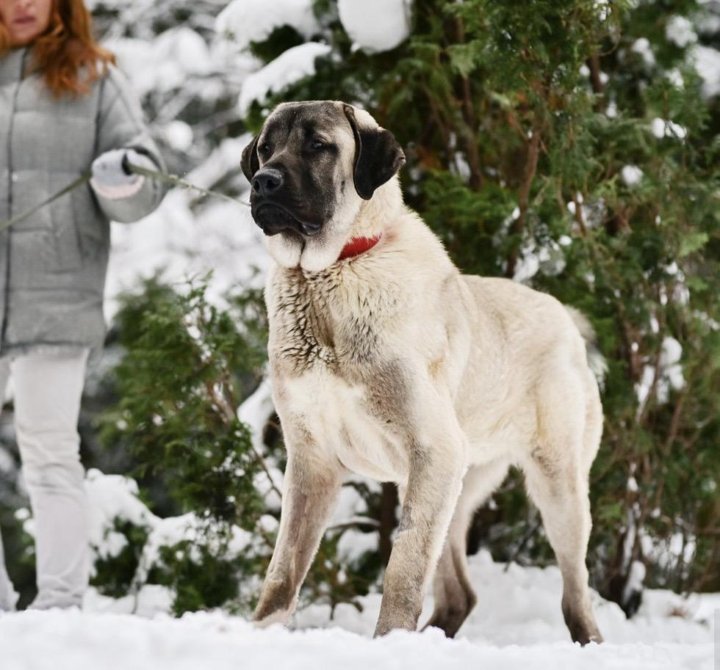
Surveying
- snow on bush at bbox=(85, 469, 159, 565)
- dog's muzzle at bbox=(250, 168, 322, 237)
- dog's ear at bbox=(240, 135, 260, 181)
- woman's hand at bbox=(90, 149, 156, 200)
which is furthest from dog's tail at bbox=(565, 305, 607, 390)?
snow on bush at bbox=(85, 469, 159, 565)

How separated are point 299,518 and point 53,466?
124cm

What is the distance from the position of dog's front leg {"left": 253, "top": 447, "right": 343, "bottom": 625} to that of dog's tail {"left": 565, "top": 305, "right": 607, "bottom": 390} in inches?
60.9

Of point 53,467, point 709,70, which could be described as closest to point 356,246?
point 53,467

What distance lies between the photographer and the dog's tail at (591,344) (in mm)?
4555

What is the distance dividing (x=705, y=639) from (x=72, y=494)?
2717 mm

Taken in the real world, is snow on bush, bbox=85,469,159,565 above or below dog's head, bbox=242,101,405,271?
below

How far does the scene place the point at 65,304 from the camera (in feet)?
13.7

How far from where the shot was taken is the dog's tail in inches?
179

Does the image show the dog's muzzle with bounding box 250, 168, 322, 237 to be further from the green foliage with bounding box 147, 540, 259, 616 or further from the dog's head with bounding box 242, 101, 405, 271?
the green foliage with bounding box 147, 540, 259, 616

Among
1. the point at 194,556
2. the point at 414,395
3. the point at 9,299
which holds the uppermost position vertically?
the point at 414,395

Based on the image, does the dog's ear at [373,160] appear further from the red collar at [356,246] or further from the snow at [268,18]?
the snow at [268,18]

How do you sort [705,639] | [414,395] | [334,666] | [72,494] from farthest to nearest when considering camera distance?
[705,639]
[72,494]
[414,395]
[334,666]

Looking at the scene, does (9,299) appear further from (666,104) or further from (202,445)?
(666,104)

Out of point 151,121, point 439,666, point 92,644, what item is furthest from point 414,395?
point 151,121
